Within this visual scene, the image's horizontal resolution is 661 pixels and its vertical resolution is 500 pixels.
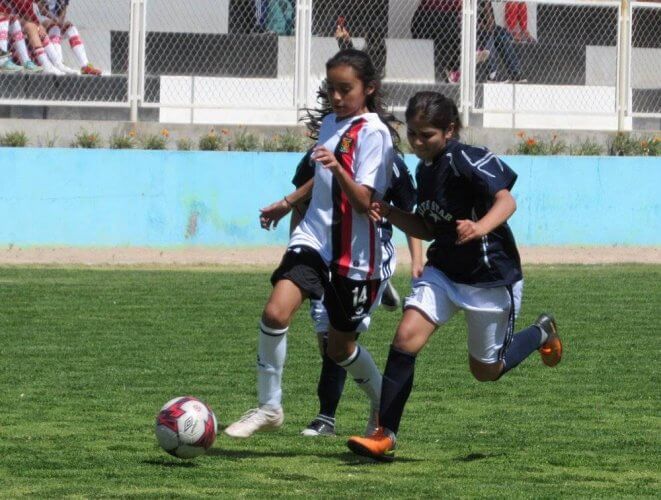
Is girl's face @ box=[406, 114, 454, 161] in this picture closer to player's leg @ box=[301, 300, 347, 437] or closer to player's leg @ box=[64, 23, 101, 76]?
player's leg @ box=[301, 300, 347, 437]

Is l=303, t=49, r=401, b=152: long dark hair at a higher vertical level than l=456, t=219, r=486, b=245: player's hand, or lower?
higher

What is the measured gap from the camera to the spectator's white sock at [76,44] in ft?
61.0

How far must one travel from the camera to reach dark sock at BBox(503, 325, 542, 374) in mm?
6819

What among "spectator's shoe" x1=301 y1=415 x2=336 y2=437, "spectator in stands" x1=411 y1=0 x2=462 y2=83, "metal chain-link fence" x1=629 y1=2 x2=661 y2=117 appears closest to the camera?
"spectator's shoe" x1=301 y1=415 x2=336 y2=437

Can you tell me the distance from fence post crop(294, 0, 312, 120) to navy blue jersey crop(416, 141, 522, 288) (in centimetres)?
1234

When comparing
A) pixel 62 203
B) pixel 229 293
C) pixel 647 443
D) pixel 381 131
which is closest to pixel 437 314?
pixel 381 131

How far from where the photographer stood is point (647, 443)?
6758 millimetres

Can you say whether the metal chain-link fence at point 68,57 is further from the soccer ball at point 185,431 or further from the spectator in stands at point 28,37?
the soccer ball at point 185,431

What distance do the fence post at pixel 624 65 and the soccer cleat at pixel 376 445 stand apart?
48.1 feet

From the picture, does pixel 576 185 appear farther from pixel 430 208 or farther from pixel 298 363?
pixel 430 208

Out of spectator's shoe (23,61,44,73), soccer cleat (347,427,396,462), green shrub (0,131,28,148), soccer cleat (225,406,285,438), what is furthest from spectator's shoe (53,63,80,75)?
soccer cleat (347,427,396,462)

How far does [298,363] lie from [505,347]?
333cm

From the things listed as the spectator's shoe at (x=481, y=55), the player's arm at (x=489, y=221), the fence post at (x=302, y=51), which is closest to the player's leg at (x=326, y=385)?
the player's arm at (x=489, y=221)

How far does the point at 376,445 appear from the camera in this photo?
602 cm
